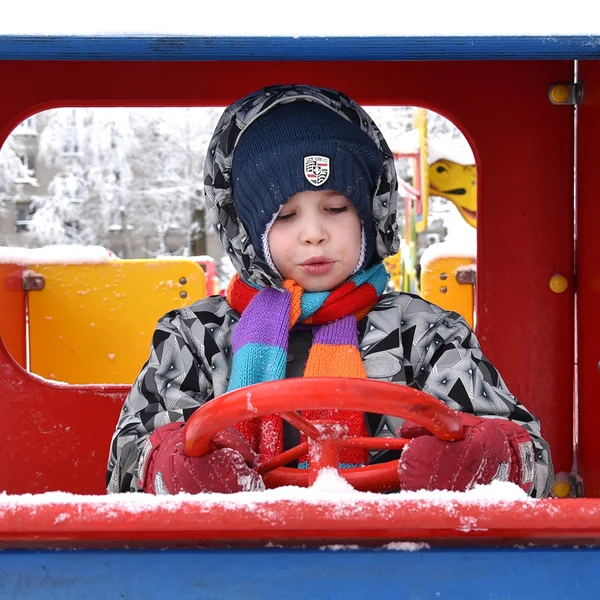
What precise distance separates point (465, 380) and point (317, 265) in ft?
1.39

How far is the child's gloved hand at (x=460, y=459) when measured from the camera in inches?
59.1

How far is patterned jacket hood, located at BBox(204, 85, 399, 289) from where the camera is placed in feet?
7.18

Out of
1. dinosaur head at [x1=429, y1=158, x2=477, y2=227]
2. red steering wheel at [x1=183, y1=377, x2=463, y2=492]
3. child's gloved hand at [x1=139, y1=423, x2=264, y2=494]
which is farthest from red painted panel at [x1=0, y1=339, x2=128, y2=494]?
dinosaur head at [x1=429, y1=158, x2=477, y2=227]

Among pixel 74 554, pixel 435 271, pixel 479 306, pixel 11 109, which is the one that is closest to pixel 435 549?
pixel 74 554

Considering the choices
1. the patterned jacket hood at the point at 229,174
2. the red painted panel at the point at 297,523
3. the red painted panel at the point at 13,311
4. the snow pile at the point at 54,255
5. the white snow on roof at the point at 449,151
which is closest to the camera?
the red painted panel at the point at 297,523

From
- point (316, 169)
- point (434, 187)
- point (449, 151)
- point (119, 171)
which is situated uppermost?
point (119, 171)

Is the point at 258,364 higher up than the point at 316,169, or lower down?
lower down

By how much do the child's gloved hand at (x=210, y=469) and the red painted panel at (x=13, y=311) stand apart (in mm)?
2091

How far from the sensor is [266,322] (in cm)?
203

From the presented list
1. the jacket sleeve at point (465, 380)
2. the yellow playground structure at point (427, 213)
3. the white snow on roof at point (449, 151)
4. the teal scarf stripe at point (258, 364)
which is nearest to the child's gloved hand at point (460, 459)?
the jacket sleeve at point (465, 380)

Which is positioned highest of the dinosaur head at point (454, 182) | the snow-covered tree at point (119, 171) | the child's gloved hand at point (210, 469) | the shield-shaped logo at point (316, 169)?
the snow-covered tree at point (119, 171)

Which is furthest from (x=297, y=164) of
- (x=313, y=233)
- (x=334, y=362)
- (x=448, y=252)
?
(x=448, y=252)

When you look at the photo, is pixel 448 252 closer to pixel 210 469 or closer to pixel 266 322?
pixel 266 322
